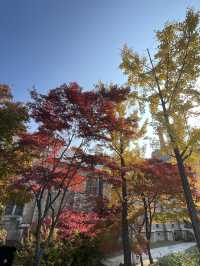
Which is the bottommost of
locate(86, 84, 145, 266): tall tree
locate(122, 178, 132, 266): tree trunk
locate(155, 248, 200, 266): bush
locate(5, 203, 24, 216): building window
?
locate(155, 248, 200, 266): bush

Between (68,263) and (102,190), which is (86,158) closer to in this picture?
(68,263)

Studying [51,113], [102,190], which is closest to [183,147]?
[51,113]

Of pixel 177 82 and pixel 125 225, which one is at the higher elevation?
pixel 177 82

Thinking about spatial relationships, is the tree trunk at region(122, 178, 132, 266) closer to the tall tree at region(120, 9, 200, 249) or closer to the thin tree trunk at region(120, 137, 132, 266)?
the thin tree trunk at region(120, 137, 132, 266)

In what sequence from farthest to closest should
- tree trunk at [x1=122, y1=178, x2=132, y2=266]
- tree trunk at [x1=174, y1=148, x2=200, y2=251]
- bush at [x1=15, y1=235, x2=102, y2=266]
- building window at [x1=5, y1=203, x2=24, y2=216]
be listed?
building window at [x1=5, y1=203, x2=24, y2=216] < bush at [x1=15, y1=235, x2=102, y2=266] < tree trunk at [x1=122, y1=178, x2=132, y2=266] < tree trunk at [x1=174, y1=148, x2=200, y2=251]

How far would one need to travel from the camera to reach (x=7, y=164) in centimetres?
754

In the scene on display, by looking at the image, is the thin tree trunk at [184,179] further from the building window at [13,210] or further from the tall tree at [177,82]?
the building window at [13,210]

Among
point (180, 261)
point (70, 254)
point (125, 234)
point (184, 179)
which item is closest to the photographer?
point (184, 179)

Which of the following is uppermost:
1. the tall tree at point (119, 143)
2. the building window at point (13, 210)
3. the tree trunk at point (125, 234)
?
the tall tree at point (119, 143)

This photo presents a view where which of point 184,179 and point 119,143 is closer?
point 184,179

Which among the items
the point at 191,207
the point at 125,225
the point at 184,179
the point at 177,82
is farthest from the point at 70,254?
the point at 177,82

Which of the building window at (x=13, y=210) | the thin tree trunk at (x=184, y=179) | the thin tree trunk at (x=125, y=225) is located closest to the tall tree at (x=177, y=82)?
the thin tree trunk at (x=184, y=179)

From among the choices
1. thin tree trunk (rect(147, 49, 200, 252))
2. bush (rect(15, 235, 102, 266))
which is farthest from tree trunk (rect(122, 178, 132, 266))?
thin tree trunk (rect(147, 49, 200, 252))

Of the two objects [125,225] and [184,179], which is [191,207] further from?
[125,225]
